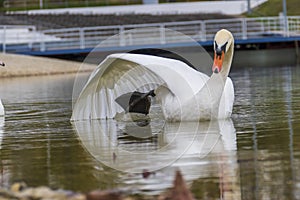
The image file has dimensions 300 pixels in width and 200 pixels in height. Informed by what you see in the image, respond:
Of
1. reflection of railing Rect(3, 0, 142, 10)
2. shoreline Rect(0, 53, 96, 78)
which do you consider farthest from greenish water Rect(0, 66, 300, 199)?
reflection of railing Rect(3, 0, 142, 10)

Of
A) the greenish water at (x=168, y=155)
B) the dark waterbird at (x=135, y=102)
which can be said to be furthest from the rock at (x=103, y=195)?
the dark waterbird at (x=135, y=102)

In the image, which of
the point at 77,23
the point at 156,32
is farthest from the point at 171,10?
the point at 156,32

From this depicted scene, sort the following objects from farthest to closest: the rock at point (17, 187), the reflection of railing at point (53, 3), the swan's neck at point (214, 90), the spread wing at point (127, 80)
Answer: the reflection of railing at point (53, 3)
the spread wing at point (127, 80)
the swan's neck at point (214, 90)
the rock at point (17, 187)

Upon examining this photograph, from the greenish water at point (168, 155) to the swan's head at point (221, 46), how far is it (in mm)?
705

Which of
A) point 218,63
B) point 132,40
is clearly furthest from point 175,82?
point 132,40

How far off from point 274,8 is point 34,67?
39330 millimetres

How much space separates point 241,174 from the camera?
273 inches

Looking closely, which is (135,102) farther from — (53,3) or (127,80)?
(53,3)

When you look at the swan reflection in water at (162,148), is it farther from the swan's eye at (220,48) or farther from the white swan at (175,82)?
the swan's eye at (220,48)

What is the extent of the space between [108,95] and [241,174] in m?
6.17

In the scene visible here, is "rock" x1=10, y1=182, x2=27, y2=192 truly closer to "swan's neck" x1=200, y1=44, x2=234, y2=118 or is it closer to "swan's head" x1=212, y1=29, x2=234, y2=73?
"swan's neck" x1=200, y1=44, x2=234, y2=118

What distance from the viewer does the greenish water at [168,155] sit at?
6.62 metres

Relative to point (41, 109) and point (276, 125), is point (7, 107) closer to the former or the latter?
point (41, 109)

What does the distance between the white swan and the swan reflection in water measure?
0.58 feet
